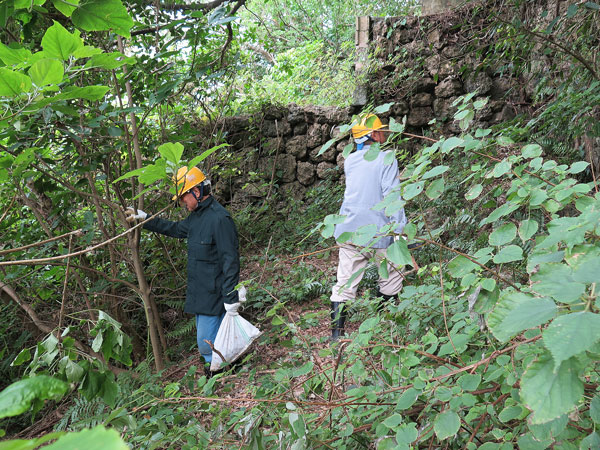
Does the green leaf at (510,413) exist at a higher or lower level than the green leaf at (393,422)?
higher

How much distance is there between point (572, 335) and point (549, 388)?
12 centimetres

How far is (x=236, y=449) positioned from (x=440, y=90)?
6.66 meters

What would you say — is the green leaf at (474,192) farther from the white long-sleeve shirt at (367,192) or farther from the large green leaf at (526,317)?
the white long-sleeve shirt at (367,192)

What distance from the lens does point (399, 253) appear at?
1200 millimetres

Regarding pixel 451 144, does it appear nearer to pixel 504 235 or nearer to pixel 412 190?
pixel 412 190

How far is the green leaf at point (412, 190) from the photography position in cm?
125

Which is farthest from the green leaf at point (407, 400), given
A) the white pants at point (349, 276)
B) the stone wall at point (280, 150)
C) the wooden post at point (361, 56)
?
the wooden post at point (361, 56)

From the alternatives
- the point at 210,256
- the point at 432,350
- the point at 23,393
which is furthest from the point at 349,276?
the point at 23,393

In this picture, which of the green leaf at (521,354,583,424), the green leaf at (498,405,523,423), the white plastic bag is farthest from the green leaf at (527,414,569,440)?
the white plastic bag

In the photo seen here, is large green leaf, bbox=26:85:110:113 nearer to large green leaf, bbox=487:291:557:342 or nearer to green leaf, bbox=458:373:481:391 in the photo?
large green leaf, bbox=487:291:557:342

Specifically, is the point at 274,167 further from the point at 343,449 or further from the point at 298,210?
the point at 343,449

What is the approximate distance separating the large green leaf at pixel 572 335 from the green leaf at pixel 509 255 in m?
0.54

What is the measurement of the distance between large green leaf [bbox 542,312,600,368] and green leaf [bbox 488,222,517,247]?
1.93 feet

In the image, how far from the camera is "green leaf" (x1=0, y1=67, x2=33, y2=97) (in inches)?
34.6
